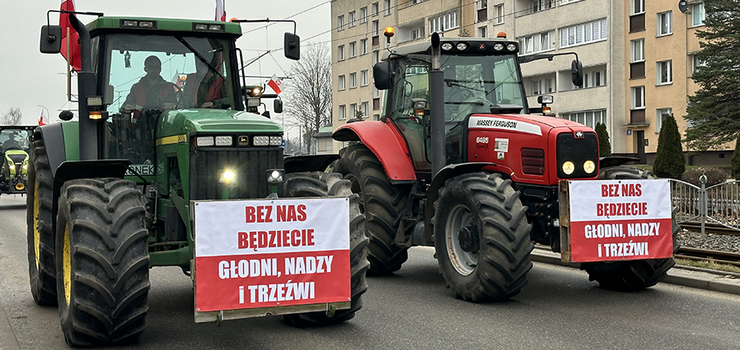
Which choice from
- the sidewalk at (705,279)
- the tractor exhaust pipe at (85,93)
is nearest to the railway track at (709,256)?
the sidewalk at (705,279)

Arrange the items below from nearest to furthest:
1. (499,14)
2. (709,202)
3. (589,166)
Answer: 1. (589,166)
2. (709,202)
3. (499,14)

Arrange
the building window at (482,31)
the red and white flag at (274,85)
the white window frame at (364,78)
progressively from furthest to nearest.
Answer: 1. the white window frame at (364,78)
2. the building window at (482,31)
3. the red and white flag at (274,85)

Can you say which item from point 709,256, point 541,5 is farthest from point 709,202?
point 541,5

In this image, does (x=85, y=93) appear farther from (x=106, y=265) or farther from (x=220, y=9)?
(x=220, y=9)

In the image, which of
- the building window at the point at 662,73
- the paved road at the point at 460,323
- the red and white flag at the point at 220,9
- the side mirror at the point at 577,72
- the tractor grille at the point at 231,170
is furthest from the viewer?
the building window at the point at 662,73

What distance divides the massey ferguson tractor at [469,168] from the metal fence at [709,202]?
16.7ft

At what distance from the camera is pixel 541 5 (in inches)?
2003

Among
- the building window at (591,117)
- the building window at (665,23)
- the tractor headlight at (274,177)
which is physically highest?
the building window at (665,23)

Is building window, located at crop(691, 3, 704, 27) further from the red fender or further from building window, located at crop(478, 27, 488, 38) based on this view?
the red fender

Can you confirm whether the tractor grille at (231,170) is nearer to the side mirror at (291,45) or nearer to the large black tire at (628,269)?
the side mirror at (291,45)

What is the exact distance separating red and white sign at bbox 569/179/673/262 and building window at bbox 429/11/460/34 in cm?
4878

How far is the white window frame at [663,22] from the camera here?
43556mm

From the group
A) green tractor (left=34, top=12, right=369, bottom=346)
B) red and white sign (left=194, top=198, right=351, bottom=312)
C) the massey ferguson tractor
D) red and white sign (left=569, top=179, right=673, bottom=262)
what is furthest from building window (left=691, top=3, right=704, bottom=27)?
red and white sign (left=194, top=198, right=351, bottom=312)

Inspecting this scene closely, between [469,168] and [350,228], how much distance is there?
2661 mm
